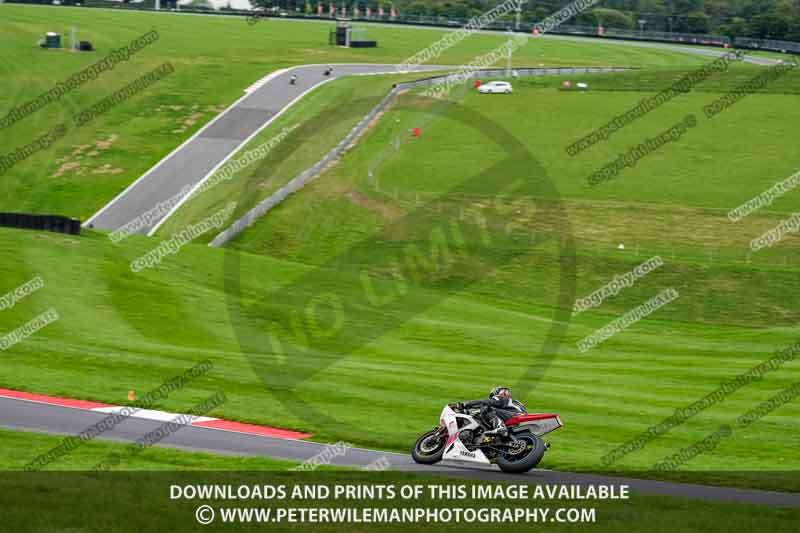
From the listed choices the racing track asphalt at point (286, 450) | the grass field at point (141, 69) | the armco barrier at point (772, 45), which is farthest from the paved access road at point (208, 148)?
the armco barrier at point (772, 45)

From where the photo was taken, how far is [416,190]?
64.0 metres

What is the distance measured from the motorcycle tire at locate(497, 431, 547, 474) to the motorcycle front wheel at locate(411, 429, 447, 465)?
1.29 m

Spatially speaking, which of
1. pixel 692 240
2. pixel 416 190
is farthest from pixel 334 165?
pixel 692 240

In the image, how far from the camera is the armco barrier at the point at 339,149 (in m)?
58.6

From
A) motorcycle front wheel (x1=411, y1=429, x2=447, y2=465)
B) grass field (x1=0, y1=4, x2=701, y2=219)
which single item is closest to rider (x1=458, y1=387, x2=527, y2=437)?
motorcycle front wheel (x1=411, y1=429, x2=447, y2=465)

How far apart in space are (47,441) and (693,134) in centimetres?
6379

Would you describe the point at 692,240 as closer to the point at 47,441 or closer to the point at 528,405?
the point at 528,405

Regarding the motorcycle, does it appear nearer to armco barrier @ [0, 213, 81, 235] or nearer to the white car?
armco barrier @ [0, 213, 81, 235]

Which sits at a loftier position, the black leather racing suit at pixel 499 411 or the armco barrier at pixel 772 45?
the black leather racing suit at pixel 499 411

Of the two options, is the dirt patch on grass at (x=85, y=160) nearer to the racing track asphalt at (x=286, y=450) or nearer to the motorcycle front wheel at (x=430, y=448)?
the racing track asphalt at (x=286, y=450)

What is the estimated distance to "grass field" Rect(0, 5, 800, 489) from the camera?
1142 inches

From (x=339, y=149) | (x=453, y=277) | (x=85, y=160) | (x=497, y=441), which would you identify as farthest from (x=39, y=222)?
(x=497, y=441)

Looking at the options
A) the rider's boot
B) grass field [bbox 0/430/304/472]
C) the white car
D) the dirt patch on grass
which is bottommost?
the dirt patch on grass

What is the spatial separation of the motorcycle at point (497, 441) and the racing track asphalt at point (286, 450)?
0.84 ft
